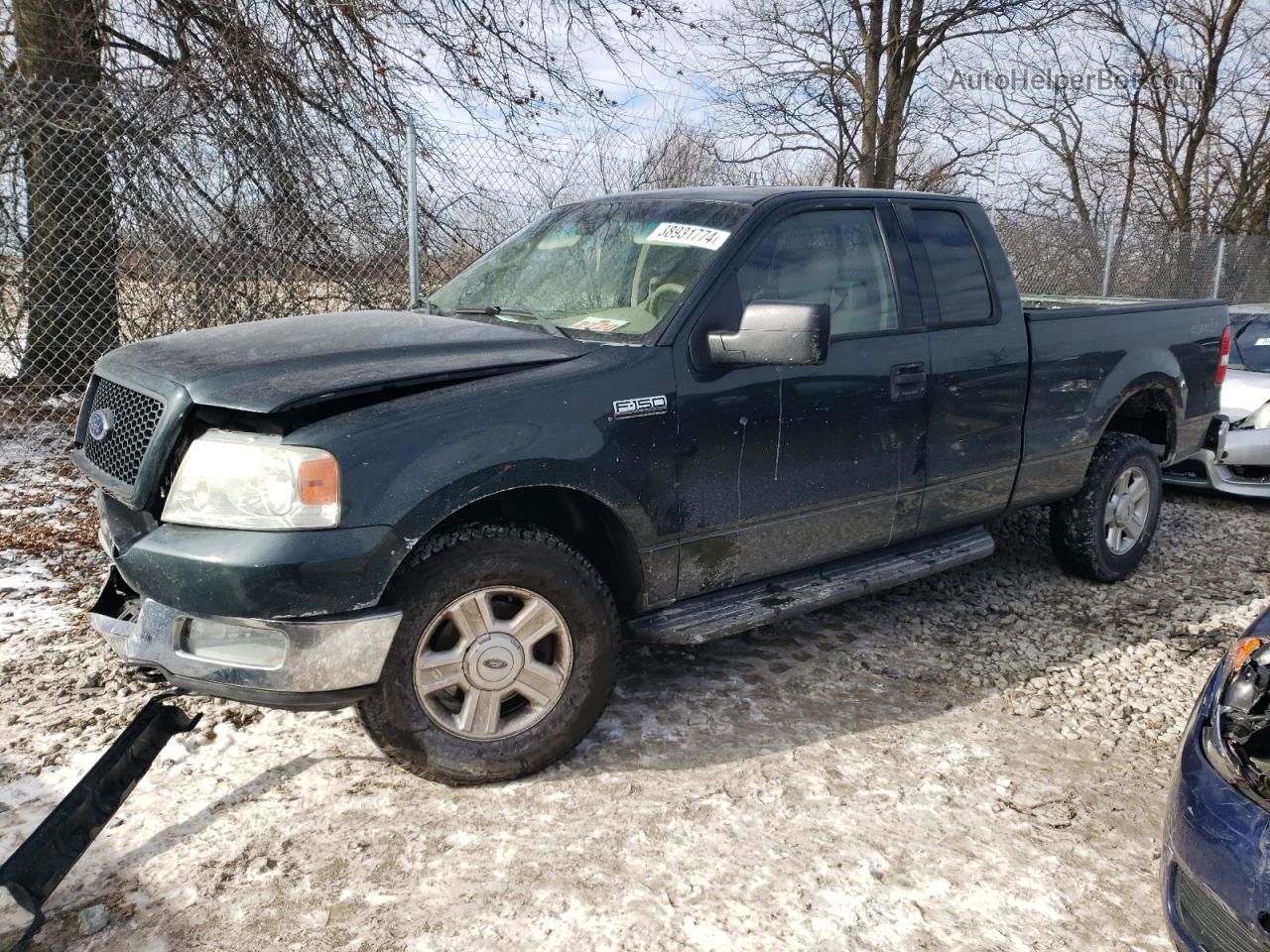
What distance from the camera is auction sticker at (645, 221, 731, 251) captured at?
3.46 meters

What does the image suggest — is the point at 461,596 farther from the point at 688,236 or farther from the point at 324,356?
the point at 688,236

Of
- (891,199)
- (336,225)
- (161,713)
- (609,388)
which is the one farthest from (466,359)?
(336,225)

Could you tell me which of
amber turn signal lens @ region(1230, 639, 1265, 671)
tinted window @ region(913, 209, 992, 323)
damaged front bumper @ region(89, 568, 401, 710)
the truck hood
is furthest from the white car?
damaged front bumper @ region(89, 568, 401, 710)

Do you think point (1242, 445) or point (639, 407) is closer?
point (639, 407)

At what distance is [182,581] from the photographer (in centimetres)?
258

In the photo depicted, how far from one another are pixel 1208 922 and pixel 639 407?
1.98 meters

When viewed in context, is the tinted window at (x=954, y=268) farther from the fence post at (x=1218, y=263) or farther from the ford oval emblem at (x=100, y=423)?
the fence post at (x=1218, y=263)

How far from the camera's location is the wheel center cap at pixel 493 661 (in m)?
2.89

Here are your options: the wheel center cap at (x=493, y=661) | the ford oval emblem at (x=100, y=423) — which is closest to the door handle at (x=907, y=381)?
the wheel center cap at (x=493, y=661)

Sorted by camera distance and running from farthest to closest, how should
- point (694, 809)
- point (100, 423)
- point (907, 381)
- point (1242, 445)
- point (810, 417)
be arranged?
point (1242, 445)
point (907, 381)
point (810, 417)
point (100, 423)
point (694, 809)

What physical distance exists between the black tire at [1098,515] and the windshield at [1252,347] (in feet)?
9.98

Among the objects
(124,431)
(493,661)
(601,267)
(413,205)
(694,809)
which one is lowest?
(694,809)

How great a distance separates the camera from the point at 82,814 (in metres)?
2.59

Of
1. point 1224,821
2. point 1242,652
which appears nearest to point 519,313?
point 1242,652
